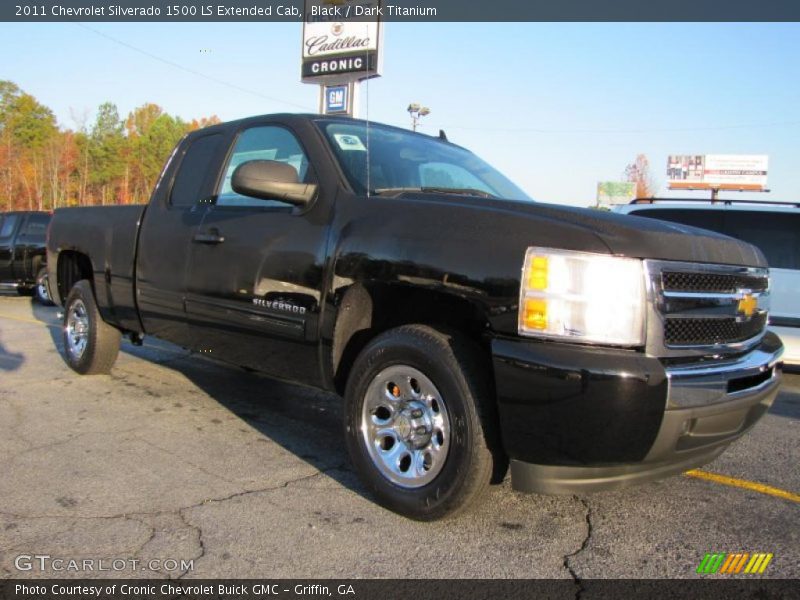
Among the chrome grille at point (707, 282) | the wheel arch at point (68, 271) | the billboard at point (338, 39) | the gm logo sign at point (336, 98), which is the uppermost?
the billboard at point (338, 39)

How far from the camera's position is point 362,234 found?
3219 millimetres

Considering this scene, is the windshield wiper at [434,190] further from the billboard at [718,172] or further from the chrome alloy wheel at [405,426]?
the billboard at [718,172]

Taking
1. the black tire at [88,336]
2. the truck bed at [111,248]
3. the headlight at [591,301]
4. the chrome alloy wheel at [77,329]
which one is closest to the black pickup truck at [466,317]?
the headlight at [591,301]

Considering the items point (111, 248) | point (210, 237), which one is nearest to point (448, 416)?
point (210, 237)

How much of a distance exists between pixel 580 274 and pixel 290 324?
5.42ft

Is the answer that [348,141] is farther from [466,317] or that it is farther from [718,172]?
[718,172]

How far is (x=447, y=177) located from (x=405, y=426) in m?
1.68

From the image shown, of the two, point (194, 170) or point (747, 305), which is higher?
point (194, 170)

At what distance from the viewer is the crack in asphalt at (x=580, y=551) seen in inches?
97.9

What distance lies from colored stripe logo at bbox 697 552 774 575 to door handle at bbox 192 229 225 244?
9.86 feet

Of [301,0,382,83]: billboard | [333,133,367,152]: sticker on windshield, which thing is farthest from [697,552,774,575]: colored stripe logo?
[301,0,382,83]: billboard

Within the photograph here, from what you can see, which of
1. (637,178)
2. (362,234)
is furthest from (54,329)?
(637,178)

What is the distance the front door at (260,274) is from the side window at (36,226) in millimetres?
11010

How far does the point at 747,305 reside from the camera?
304cm
